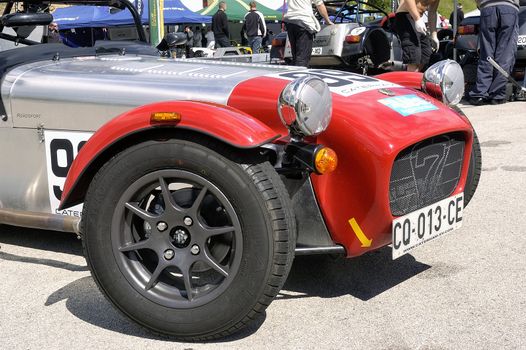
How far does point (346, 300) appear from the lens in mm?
3086

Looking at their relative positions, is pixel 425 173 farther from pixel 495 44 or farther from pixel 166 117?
pixel 495 44

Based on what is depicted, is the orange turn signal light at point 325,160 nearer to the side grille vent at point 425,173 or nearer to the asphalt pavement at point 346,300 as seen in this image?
the side grille vent at point 425,173

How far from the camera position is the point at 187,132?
104 inches

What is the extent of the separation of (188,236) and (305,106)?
2.14ft

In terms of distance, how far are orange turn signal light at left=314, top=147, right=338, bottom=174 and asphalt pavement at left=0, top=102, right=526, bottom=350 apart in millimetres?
638

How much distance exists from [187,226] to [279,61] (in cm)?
827

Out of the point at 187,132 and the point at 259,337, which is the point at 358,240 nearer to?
the point at 259,337

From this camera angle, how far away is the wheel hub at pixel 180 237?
269cm

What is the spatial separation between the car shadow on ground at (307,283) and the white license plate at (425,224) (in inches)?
14.4

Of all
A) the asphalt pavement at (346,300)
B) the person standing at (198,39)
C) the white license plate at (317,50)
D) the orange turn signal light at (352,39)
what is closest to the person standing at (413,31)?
the orange turn signal light at (352,39)

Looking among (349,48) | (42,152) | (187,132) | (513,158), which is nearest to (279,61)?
(349,48)

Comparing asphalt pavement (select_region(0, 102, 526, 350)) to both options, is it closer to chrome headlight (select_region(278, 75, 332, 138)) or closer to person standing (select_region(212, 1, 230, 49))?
chrome headlight (select_region(278, 75, 332, 138))

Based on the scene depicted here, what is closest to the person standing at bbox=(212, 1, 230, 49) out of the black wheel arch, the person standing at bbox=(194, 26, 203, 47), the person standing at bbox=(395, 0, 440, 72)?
the person standing at bbox=(194, 26, 203, 47)

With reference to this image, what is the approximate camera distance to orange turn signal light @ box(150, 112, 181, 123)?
258 centimetres
